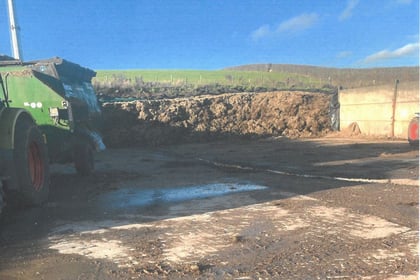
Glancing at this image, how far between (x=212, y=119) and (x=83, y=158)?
13786mm

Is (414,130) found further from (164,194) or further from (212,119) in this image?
(212,119)

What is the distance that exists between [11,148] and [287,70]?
55.0m

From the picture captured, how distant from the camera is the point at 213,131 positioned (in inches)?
873

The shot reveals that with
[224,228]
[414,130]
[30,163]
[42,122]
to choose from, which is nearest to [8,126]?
[30,163]

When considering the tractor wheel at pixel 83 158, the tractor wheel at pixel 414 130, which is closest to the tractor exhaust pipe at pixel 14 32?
the tractor wheel at pixel 83 158

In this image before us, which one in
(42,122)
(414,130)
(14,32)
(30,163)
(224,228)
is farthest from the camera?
(14,32)

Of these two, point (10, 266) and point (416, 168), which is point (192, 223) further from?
point (416, 168)

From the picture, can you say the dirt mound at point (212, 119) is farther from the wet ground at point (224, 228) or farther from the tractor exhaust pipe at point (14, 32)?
the wet ground at point (224, 228)

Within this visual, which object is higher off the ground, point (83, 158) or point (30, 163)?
point (30, 163)

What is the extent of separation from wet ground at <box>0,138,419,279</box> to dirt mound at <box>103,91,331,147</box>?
1239 centimetres

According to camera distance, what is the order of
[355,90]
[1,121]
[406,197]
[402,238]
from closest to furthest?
[402,238] → [1,121] → [406,197] → [355,90]

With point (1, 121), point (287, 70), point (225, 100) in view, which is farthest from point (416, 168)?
point (287, 70)

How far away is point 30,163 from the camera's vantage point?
6293 millimetres

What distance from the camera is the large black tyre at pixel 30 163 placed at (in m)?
5.55
